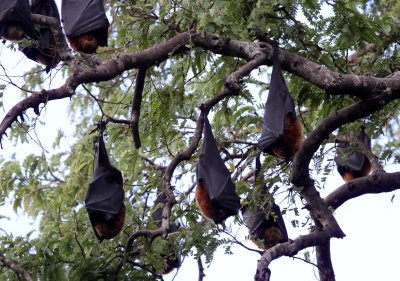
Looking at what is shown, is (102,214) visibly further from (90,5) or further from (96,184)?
(90,5)

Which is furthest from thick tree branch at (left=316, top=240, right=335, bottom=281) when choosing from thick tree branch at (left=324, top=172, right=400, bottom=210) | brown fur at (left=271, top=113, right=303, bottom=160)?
brown fur at (left=271, top=113, right=303, bottom=160)

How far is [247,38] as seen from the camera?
21.4 feet

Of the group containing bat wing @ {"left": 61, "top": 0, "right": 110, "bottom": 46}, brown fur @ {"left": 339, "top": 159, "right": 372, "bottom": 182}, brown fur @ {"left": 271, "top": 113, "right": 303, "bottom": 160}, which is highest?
brown fur @ {"left": 339, "top": 159, "right": 372, "bottom": 182}

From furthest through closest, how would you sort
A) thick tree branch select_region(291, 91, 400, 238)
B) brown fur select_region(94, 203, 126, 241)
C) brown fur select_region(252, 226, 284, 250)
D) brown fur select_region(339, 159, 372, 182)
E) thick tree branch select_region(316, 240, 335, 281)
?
brown fur select_region(339, 159, 372, 182), brown fur select_region(252, 226, 284, 250), thick tree branch select_region(316, 240, 335, 281), brown fur select_region(94, 203, 126, 241), thick tree branch select_region(291, 91, 400, 238)

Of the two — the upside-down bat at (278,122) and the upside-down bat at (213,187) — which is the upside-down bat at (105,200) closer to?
the upside-down bat at (213,187)

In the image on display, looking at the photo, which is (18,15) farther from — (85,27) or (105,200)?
(105,200)

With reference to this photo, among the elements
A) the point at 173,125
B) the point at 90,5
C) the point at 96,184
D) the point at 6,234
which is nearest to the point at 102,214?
the point at 96,184

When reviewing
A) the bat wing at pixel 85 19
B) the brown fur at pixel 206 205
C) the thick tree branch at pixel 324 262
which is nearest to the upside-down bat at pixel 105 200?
the brown fur at pixel 206 205

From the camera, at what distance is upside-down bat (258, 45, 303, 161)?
255 inches

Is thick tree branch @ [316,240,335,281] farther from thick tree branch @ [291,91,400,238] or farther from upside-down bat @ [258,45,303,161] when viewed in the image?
upside-down bat @ [258,45,303,161]

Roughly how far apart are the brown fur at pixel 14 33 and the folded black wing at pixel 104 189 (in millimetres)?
1157

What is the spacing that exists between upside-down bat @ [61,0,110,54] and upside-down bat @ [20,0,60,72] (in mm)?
233

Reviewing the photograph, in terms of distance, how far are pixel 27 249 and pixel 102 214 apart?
29.9 inches

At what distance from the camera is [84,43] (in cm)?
724
